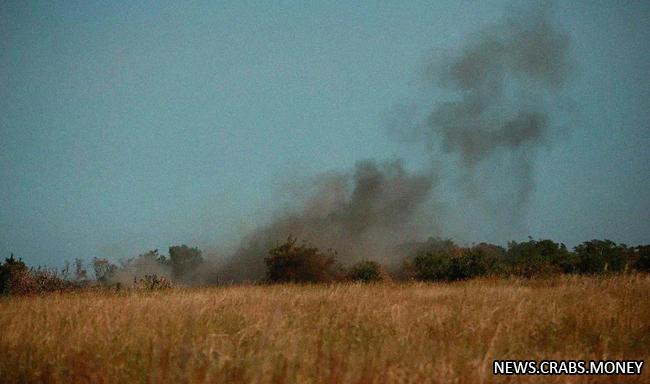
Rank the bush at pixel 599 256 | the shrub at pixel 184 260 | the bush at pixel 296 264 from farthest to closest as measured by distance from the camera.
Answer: the shrub at pixel 184 260 < the bush at pixel 599 256 < the bush at pixel 296 264

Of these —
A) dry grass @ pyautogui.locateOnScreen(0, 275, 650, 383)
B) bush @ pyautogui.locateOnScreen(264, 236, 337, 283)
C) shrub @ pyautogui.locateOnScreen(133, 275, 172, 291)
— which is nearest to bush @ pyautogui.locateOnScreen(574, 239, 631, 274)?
bush @ pyautogui.locateOnScreen(264, 236, 337, 283)

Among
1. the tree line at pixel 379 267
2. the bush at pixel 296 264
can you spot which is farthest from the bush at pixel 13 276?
the bush at pixel 296 264

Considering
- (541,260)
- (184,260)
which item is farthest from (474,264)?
(184,260)

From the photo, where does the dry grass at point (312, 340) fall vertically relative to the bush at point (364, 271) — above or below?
above

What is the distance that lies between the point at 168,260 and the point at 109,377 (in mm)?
68368

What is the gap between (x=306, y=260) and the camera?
27.9 metres

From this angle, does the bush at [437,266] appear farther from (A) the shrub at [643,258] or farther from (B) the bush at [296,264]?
(A) the shrub at [643,258]

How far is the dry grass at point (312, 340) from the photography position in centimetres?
437

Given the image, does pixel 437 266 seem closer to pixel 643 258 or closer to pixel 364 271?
pixel 364 271

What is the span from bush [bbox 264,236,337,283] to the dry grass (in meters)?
17.8

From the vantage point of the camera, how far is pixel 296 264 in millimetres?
27984

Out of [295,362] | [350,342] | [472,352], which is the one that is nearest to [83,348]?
[295,362]

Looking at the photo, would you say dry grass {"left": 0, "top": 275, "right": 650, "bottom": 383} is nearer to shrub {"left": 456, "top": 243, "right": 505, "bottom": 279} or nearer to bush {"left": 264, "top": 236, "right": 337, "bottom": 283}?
shrub {"left": 456, "top": 243, "right": 505, "bottom": 279}

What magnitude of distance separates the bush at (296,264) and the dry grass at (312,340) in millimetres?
17789
